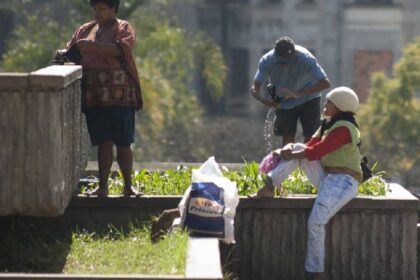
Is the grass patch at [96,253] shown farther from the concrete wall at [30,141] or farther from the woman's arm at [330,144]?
the woman's arm at [330,144]

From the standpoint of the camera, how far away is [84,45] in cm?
A: 1190

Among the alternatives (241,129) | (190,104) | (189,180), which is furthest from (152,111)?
(189,180)

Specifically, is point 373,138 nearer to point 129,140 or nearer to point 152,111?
point 152,111

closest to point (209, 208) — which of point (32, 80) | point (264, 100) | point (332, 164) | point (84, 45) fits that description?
point (332, 164)

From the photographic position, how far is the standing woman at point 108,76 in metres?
11.9

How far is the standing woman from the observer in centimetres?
1194

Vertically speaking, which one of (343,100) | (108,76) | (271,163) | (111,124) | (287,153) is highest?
(108,76)

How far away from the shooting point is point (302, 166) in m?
11.8

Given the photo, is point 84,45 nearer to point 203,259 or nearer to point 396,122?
point 203,259

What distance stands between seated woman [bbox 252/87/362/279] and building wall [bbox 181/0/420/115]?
161 ft

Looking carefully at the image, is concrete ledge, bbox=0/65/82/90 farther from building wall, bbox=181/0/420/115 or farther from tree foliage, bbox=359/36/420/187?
building wall, bbox=181/0/420/115

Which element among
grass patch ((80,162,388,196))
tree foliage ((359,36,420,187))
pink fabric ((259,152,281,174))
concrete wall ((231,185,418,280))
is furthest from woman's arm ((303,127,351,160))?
tree foliage ((359,36,420,187))

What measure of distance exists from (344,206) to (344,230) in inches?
8.1

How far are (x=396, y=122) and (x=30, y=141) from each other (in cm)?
3245
